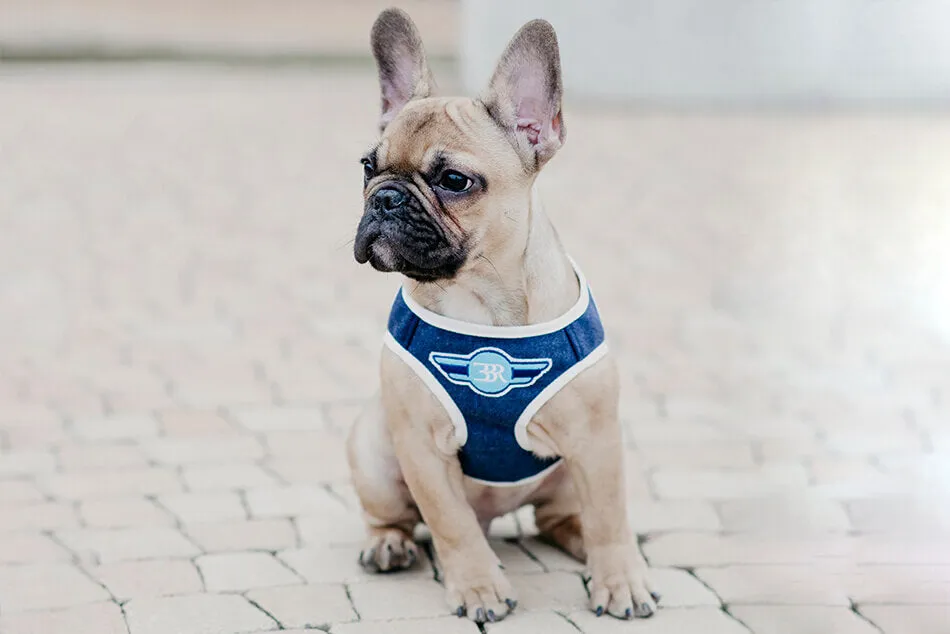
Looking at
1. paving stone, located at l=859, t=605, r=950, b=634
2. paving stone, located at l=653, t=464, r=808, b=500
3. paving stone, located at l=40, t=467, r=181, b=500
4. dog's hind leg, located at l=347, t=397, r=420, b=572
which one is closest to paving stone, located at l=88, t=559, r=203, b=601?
dog's hind leg, located at l=347, t=397, r=420, b=572

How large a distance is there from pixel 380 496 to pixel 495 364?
589 millimetres

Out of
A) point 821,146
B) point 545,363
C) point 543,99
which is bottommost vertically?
point 821,146

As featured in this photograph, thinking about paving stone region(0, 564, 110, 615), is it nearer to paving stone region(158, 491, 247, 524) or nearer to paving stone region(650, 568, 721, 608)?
paving stone region(158, 491, 247, 524)

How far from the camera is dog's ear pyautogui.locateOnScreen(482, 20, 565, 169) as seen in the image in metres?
3.13

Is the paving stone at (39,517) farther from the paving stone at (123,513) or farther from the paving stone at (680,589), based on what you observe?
the paving stone at (680,589)

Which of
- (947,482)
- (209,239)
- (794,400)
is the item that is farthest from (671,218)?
(947,482)

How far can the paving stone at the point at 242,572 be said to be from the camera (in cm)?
349

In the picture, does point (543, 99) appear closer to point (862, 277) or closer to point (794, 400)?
point (794, 400)

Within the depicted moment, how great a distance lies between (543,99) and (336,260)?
4.45m

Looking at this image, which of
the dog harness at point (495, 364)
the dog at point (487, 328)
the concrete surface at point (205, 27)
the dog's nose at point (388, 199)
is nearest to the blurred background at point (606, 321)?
the dog at point (487, 328)

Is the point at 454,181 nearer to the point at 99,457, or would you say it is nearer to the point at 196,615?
the point at 196,615

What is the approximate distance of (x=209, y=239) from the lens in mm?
7996

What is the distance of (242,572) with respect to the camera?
357cm

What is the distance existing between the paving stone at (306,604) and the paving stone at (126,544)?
401mm
